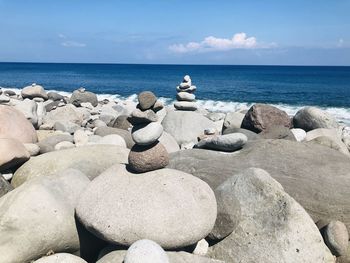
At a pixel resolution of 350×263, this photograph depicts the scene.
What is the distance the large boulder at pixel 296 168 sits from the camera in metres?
5.84

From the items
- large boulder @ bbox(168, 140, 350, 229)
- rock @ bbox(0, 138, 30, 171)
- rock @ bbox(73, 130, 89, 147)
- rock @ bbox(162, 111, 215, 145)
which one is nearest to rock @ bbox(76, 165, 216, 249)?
large boulder @ bbox(168, 140, 350, 229)

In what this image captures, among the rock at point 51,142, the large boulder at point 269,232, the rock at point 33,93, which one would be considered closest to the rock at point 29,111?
the rock at point 51,142

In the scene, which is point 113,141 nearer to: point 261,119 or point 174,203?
point 261,119

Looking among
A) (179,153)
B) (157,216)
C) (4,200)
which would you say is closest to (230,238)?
(157,216)

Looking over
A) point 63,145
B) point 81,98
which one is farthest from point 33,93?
point 63,145

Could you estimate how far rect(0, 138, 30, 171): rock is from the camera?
21.1 feet

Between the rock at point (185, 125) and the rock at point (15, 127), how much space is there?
11.5 feet

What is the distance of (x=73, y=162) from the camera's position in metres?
6.64

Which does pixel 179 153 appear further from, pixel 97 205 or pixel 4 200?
pixel 4 200

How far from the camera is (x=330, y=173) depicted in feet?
20.1

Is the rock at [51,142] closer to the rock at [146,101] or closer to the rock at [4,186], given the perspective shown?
the rock at [4,186]

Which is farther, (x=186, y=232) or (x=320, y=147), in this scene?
(x=320, y=147)

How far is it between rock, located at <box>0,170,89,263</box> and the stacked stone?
6.60m

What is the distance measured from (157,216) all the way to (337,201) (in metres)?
2.57
